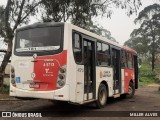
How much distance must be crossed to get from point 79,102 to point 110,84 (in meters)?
3.64

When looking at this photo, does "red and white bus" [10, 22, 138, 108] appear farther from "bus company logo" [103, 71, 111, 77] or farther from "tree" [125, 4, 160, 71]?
"tree" [125, 4, 160, 71]

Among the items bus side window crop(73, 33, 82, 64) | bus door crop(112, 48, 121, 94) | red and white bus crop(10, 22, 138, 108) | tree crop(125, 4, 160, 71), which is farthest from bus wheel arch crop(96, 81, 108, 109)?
tree crop(125, 4, 160, 71)

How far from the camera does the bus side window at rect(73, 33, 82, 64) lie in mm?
10336

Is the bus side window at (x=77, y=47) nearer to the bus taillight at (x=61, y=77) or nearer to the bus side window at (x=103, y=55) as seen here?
the bus taillight at (x=61, y=77)

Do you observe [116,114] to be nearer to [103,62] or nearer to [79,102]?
[79,102]

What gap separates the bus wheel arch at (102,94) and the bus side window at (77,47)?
7.34 ft

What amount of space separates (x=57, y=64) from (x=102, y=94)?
359cm

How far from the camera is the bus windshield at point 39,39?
403 inches

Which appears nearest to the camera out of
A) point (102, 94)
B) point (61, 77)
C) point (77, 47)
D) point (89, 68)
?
point (61, 77)

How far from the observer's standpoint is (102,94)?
12.8 m

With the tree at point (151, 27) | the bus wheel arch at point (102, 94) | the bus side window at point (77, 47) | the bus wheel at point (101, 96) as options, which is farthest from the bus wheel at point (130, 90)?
the tree at point (151, 27)

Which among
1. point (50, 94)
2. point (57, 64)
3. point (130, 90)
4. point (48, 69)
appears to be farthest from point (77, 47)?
point (130, 90)

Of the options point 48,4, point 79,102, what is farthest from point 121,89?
point 48,4

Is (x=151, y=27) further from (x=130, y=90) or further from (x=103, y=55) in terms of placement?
(x=103, y=55)
